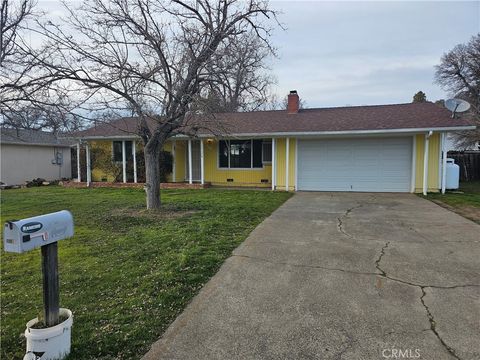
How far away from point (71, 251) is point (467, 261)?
5.85m

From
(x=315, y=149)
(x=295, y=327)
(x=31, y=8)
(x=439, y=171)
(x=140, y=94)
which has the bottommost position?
(x=295, y=327)

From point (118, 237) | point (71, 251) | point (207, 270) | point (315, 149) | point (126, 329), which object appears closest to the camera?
point (126, 329)

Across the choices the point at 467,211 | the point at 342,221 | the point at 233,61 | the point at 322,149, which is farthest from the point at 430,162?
the point at 233,61

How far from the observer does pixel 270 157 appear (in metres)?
14.8

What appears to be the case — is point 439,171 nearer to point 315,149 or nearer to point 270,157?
point 315,149

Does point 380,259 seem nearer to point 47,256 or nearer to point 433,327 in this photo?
point 433,327

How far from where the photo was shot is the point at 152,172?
8211mm

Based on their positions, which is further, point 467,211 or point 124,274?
point 467,211

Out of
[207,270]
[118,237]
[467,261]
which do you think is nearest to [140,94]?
[118,237]

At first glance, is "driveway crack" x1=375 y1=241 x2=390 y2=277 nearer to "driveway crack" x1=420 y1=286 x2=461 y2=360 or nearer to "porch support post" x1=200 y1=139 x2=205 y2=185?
"driveway crack" x1=420 y1=286 x2=461 y2=360

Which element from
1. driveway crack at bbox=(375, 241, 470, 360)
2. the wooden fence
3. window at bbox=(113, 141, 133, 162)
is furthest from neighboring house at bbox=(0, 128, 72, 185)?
the wooden fence

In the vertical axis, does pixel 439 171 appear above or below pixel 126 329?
above

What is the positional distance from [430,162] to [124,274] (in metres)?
12.2

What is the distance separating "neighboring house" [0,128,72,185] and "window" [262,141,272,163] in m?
10.6
